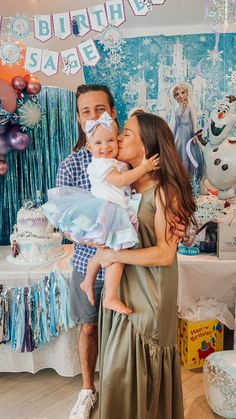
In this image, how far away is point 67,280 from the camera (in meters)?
2.21

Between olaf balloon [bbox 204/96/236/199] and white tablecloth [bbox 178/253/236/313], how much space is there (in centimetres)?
46

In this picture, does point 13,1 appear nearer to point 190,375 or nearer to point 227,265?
point 227,265

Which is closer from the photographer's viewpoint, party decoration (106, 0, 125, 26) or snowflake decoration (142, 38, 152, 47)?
party decoration (106, 0, 125, 26)

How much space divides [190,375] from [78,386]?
678 millimetres

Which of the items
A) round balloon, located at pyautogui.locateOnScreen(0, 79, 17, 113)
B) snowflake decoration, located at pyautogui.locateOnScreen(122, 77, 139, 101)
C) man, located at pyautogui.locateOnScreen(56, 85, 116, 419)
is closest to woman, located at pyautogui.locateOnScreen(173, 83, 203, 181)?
snowflake decoration, located at pyautogui.locateOnScreen(122, 77, 139, 101)

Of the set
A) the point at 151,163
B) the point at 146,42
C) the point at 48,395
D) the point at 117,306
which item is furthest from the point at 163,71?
the point at 48,395

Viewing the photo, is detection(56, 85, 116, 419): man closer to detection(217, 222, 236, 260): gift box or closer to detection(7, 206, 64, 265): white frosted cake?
detection(7, 206, 64, 265): white frosted cake

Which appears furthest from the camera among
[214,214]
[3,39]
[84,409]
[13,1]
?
[13,1]

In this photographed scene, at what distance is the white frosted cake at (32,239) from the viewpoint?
2318mm

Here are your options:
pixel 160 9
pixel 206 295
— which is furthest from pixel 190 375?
pixel 160 9

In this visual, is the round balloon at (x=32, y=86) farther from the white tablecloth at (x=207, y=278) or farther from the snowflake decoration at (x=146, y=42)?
the white tablecloth at (x=207, y=278)

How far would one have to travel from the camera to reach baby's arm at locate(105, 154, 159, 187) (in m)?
1.32

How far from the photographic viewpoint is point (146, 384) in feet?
4.57

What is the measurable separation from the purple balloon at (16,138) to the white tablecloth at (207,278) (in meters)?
1.26
